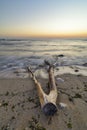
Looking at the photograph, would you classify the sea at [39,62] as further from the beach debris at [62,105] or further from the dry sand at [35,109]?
the beach debris at [62,105]

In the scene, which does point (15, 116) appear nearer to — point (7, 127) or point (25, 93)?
point (7, 127)

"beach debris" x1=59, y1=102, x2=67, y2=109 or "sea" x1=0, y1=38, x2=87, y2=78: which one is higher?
"beach debris" x1=59, y1=102, x2=67, y2=109

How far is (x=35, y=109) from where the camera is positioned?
4516mm

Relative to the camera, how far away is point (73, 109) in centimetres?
453

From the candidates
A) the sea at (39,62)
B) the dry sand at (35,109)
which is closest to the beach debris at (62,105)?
the dry sand at (35,109)

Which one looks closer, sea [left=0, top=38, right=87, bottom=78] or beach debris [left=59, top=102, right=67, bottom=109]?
beach debris [left=59, top=102, right=67, bottom=109]

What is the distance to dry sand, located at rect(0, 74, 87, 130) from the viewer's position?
3.78 metres

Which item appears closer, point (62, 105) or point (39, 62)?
point (62, 105)

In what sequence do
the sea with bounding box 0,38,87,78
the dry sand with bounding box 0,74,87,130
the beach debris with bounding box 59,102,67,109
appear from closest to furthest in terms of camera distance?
1. the dry sand with bounding box 0,74,87,130
2. the beach debris with bounding box 59,102,67,109
3. the sea with bounding box 0,38,87,78

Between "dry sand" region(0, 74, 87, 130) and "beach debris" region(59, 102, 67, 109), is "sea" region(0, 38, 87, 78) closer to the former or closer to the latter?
"dry sand" region(0, 74, 87, 130)

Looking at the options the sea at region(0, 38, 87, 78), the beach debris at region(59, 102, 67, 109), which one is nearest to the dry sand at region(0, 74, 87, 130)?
the beach debris at region(59, 102, 67, 109)

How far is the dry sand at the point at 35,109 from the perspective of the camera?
3781mm

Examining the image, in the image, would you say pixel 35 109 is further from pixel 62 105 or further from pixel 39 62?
pixel 39 62

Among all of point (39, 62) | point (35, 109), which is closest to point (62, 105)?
point (35, 109)
